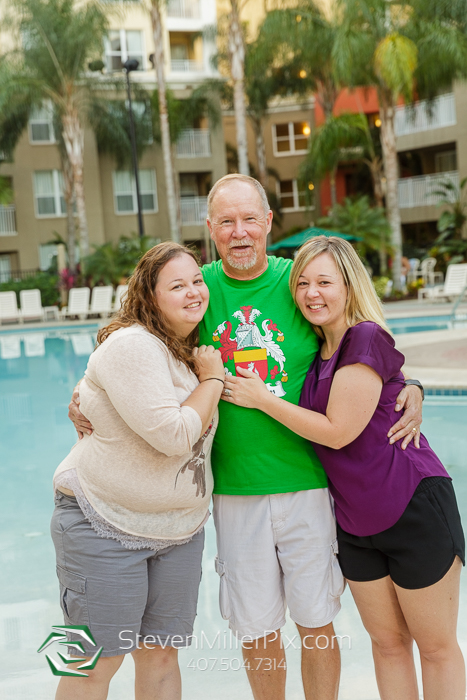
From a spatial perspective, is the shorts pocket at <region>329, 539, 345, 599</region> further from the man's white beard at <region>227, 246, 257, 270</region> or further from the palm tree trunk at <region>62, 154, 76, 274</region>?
the palm tree trunk at <region>62, 154, 76, 274</region>

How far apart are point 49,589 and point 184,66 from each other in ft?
A: 112

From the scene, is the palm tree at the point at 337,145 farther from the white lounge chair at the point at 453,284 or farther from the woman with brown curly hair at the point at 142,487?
the woman with brown curly hair at the point at 142,487

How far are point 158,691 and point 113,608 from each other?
0.42 m

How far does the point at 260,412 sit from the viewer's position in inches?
106

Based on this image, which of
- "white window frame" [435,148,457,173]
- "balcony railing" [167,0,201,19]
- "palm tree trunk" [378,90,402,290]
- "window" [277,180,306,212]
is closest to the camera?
"palm tree trunk" [378,90,402,290]

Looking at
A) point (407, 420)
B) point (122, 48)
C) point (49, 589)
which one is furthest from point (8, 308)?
point (407, 420)

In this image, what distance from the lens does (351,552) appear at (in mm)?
2535

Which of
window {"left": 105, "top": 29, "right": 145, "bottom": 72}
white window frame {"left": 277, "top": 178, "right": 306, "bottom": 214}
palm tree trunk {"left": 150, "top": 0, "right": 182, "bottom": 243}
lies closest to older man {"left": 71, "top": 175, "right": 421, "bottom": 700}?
palm tree trunk {"left": 150, "top": 0, "right": 182, "bottom": 243}

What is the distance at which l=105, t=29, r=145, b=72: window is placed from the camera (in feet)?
112

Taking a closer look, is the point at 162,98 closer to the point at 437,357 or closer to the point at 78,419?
the point at 437,357

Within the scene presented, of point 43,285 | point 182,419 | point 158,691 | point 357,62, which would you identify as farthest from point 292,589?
point 43,285

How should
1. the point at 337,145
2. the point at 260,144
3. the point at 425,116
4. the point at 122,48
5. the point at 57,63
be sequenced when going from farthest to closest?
1. the point at 122,48
2. the point at 260,144
3. the point at 425,116
4. the point at 57,63
5. the point at 337,145

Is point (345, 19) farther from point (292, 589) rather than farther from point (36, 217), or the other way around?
point (292, 589)

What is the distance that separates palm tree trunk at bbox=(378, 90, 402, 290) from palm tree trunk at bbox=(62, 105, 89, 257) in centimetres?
1149
